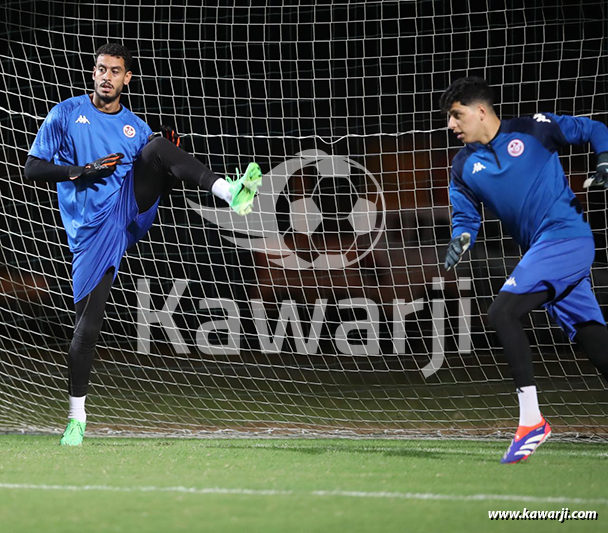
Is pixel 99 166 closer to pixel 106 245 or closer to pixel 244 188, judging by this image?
pixel 106 245

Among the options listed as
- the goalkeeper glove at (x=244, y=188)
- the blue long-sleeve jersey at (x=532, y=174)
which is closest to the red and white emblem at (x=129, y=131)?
the goalkeeper glove at (x=244, y=188)

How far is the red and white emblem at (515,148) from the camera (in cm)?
374

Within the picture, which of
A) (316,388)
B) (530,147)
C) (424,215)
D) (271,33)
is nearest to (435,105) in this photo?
(424,215)

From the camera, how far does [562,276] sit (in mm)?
3637

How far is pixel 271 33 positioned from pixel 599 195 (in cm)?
463

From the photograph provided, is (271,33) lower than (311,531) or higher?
higher

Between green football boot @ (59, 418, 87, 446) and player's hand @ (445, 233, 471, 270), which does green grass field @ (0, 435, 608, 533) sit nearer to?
green football boot @ (59, 418, 87, 446)

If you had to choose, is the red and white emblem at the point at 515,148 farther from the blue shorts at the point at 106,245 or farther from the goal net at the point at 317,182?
the goal net at the point at 317,182

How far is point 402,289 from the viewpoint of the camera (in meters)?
12.0

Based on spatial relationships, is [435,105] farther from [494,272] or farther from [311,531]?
[311,531]

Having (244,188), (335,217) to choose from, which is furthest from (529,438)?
(335,217)

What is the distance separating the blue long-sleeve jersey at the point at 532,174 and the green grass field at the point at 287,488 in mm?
1006

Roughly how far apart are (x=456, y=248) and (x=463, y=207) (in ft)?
0.77

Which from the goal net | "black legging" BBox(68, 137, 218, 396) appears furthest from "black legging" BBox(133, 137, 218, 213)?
the goal net
